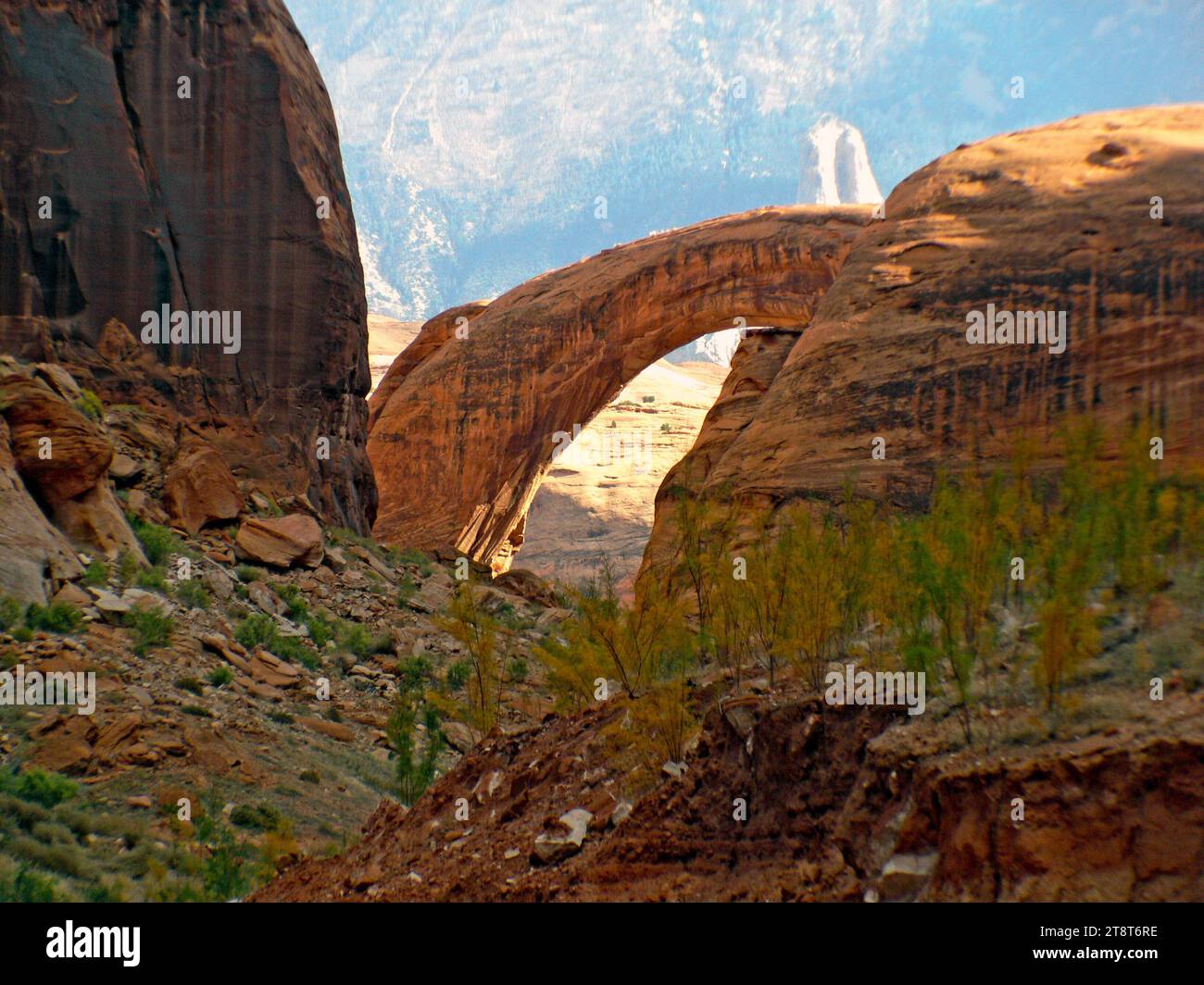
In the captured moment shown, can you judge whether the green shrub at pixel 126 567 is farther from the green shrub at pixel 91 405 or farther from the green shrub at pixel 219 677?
the green shrub at pixel 91 405

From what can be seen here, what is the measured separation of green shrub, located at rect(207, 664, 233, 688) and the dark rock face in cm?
470

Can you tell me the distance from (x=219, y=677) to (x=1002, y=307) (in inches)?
276

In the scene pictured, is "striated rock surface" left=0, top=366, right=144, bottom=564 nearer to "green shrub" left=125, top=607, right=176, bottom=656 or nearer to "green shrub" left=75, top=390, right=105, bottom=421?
"green shrub" left=75, top=390, right=105, bottom=421

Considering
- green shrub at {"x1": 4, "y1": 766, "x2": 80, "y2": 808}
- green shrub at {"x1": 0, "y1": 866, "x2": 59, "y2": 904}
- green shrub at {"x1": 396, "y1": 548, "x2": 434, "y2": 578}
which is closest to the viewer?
green shrub at {"x1": 0, "y1": 866, "x2": 59, "y2": 904}

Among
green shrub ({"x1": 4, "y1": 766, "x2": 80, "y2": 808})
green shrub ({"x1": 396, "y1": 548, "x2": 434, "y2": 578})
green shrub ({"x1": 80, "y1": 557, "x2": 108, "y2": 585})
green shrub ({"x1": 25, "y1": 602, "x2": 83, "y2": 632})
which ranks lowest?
green shrub ({"x1": 4, "y1": 766, "x2": 80, "y2": 808})

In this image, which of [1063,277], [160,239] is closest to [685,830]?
[1063,277]

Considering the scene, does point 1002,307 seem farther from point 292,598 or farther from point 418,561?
point 418,561

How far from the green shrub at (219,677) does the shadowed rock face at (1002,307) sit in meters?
4.14

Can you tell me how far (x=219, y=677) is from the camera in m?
9.20

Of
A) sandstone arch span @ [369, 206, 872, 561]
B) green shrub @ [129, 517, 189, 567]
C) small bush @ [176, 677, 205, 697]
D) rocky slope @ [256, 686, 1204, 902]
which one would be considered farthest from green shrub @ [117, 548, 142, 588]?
sandstone arch span @ [369, 206, 872, 561]

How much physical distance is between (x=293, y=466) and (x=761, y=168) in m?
99.4

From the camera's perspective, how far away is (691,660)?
7012mm

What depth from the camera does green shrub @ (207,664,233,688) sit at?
9141 millimetres

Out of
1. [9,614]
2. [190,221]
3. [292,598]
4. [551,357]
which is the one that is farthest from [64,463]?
[551,357]
